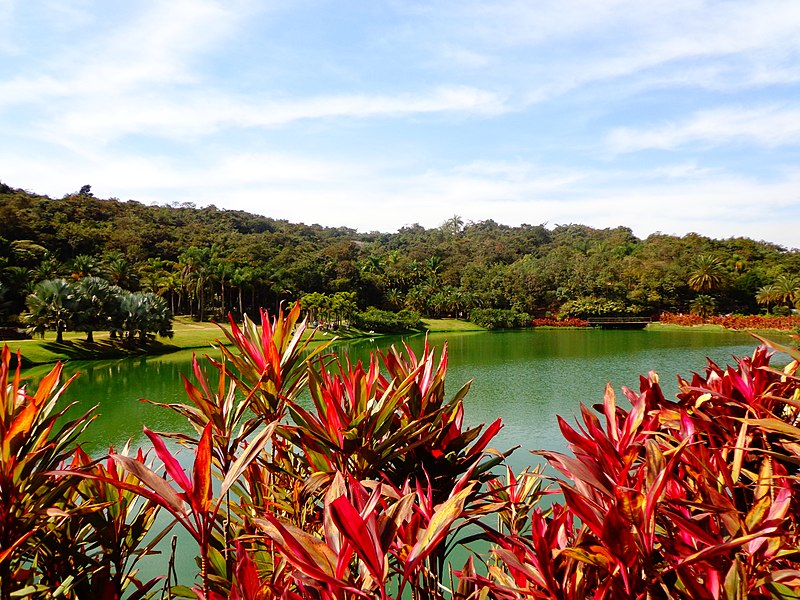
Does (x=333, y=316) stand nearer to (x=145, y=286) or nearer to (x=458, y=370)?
(x=145, y=286)

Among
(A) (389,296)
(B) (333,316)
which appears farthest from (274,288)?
(A) (389,296)

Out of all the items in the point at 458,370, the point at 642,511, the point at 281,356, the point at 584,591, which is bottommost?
the point at 458,370

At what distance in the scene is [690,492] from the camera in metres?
1.19

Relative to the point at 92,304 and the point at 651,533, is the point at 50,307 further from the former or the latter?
the point at 651,533

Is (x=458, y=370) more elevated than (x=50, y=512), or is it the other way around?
(x=50, y=512)

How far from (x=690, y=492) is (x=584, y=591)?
433 millimetres

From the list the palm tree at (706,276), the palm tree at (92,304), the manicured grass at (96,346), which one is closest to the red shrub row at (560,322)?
the palm tree at (706,276)

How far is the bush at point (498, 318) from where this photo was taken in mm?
44469

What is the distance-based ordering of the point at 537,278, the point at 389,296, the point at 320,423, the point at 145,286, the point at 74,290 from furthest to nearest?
the point at 537,278
the point at 389,296
the point at 145,286
the point at 74,290
the point at 320,423

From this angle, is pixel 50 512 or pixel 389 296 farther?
pixel 389 296

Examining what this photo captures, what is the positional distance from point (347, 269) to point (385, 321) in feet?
32.5

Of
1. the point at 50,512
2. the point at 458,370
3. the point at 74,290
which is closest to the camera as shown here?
the point at 50,512

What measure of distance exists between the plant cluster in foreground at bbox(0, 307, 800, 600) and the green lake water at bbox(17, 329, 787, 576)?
2793 millimetres

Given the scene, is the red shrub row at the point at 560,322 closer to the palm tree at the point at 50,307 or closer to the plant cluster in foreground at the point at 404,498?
the palm tree at the point at 50,307
